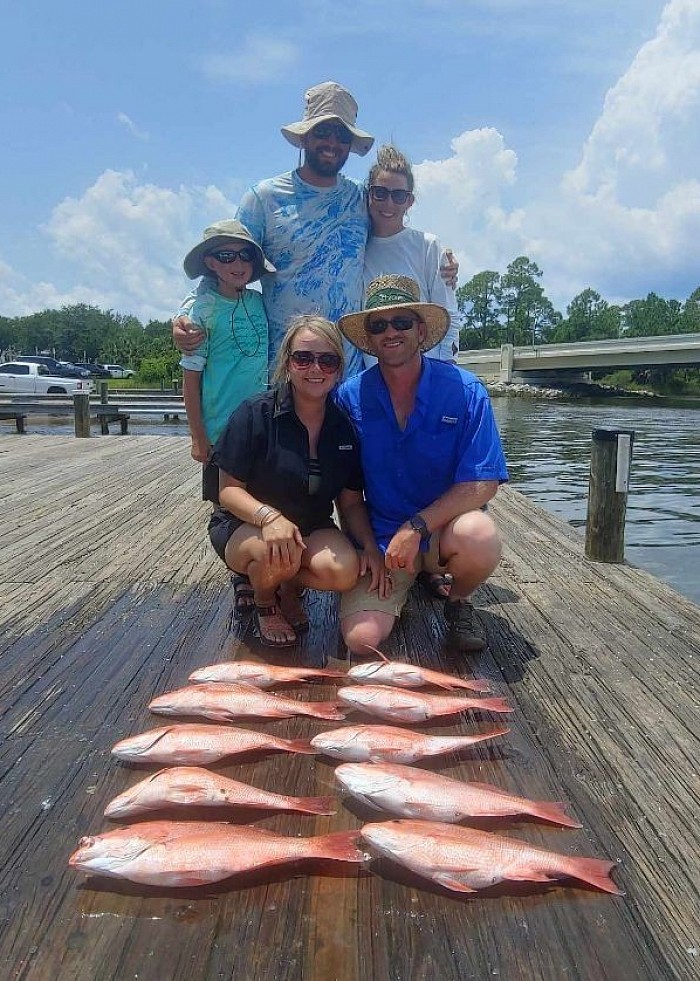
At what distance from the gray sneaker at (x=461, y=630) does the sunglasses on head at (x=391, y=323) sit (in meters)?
1.37

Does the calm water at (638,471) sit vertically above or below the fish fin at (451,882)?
below

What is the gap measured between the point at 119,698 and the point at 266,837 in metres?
1.21

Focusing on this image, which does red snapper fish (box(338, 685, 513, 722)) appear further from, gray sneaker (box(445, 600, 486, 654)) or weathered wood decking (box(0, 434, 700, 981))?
gray sneaker (box(445, 600, 486, 654))

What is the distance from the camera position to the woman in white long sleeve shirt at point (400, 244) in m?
4.10

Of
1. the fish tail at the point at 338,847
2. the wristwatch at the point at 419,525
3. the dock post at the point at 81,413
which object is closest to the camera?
the fish tail at the point at 338,847

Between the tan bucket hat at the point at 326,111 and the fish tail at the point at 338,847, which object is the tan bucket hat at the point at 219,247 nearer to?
the tan bucket hat at the point at 326,111

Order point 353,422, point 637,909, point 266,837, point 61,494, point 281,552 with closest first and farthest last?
1. point 637,909
2. point 266,837
3. point 281,552
4. point 353,422
5. point 61,494

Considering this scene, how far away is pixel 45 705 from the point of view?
2.94m

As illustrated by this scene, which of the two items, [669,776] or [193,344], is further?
[193,344]

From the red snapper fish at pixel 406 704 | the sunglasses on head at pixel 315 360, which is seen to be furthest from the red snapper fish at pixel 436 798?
the sunglasses on head at pixel 315 360

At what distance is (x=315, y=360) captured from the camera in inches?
132

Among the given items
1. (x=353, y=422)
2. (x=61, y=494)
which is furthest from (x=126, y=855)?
(x=61, y=494)

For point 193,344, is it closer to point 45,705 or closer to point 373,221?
point 373,221

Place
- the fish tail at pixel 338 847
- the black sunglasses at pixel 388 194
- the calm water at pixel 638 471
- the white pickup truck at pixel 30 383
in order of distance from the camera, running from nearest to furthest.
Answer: the fish tail at pixel 338 847 → the black sunglasses at pixel 388 194 → the calm water at pixel 638 471 → the white pickup truck at pixel 30 383
